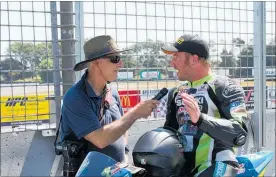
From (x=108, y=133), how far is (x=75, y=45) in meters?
1.60

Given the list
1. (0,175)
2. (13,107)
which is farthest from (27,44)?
(0,175)

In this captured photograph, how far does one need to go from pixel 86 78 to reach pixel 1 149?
5.02ft

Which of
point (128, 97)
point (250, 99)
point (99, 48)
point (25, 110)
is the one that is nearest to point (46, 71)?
point (25, 110)

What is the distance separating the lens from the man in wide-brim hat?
2.59 metres

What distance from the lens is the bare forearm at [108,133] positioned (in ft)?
8.48

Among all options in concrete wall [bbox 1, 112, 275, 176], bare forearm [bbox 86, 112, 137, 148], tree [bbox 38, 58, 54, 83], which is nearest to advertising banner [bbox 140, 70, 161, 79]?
tree [bbox 38, 58, 54, 83]

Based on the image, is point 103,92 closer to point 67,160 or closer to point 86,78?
point 86,78

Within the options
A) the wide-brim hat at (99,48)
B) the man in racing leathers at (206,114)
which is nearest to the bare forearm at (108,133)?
the man in racing leathers at (206,114)

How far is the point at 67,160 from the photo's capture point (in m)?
2.74

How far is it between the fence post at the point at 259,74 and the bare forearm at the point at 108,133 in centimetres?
295

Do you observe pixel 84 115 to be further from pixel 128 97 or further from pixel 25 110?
pixel 128 97

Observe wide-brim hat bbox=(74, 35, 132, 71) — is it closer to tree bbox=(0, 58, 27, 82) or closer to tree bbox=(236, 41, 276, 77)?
tree bbox=(0, 58, 27, 82)

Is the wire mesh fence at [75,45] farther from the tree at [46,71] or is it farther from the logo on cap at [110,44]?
the logo on cap at [110,44]

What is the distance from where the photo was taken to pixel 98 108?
2807mm
